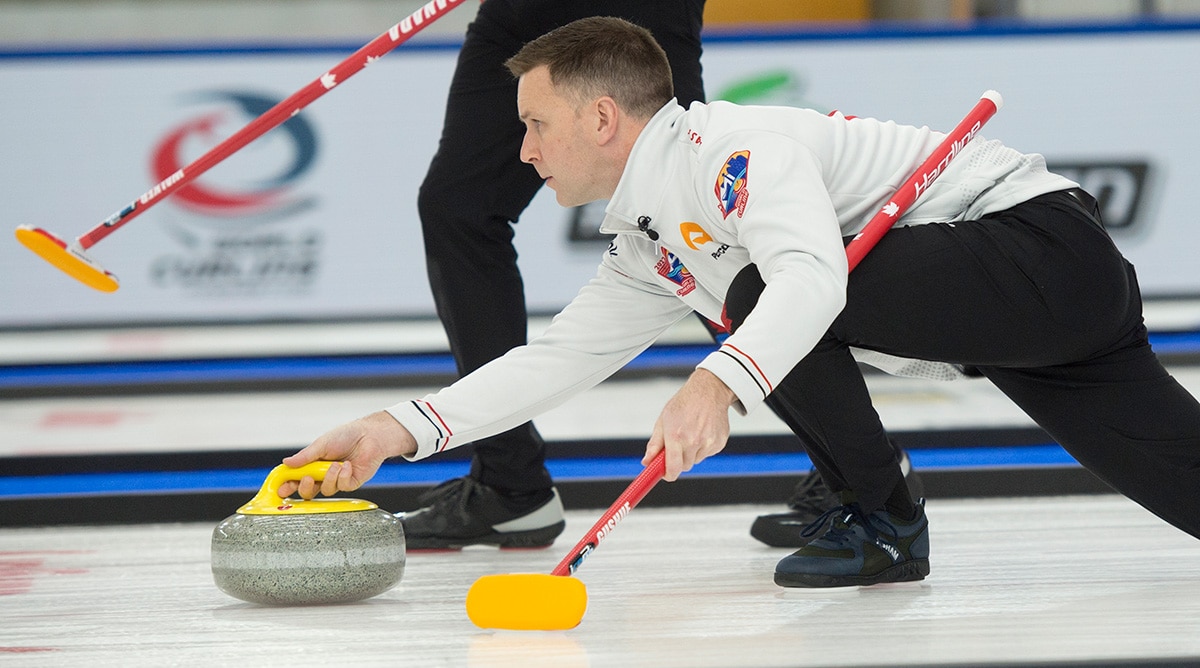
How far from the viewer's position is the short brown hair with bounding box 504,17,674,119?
1.56 metres

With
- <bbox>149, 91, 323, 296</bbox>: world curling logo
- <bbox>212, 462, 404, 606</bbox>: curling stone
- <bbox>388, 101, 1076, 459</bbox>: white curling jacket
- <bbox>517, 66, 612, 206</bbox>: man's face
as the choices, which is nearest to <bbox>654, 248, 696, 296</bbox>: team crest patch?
<bbox>388, 101, 1076, 459</bbox>: white curling jacket

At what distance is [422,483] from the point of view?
244 centimetres

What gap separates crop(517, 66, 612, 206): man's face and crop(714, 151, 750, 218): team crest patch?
0.19m

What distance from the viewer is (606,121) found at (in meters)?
1.57

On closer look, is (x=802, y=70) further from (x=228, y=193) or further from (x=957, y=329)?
(x=957, y=329)

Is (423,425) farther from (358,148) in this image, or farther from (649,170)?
(358,148)

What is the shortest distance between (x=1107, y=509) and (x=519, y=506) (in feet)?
3.29

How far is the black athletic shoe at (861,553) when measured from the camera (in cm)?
157

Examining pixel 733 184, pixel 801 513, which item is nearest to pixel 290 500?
pixel 733 184

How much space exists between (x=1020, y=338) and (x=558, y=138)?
1.92 ft

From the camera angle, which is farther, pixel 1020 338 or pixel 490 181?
pixel 490 181

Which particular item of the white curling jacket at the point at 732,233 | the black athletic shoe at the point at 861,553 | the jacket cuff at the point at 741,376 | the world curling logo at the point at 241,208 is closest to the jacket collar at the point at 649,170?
the white curling jacket at the point at 732,233

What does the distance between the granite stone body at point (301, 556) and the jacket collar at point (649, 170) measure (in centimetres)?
47

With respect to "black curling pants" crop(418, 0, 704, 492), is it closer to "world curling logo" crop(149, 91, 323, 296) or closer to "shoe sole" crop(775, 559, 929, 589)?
"shoe sole" crop(775, 559, 929, 589)
